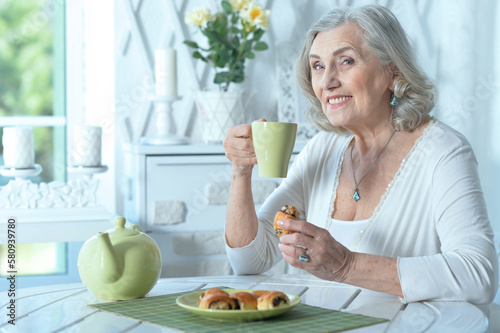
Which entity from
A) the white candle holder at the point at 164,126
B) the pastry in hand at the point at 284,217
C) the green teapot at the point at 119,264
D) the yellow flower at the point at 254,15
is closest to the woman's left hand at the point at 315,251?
the pastry in hand at the point at 284,217

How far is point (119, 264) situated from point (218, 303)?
0.67 feet

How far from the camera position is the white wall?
250 cm

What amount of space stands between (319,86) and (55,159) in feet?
4.98

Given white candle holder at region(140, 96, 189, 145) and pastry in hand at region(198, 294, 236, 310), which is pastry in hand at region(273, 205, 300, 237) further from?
white candle holder at region(140, 96, 189, 145)

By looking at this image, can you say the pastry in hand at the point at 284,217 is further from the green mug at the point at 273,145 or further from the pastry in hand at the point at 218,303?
the pastry in hand at the point at 218,303

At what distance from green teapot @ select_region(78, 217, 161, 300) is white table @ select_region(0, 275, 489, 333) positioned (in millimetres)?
51

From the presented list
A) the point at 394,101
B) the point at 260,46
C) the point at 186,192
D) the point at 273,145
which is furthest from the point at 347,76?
the point at 260,46

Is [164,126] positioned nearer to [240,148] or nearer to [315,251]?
[240,148]

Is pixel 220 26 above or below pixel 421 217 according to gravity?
above

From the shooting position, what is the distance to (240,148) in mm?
1365

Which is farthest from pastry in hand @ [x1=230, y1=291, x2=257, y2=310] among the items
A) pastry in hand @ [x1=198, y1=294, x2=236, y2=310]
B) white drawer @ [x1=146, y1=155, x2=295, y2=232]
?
white drawer @ [x1=146, y1=155, x2=295, y2=232]

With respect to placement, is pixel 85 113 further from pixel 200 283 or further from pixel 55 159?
pixel 200 283

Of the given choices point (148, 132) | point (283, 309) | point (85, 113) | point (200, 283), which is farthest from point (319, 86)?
point (85, 113)

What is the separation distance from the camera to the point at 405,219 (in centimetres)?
139
